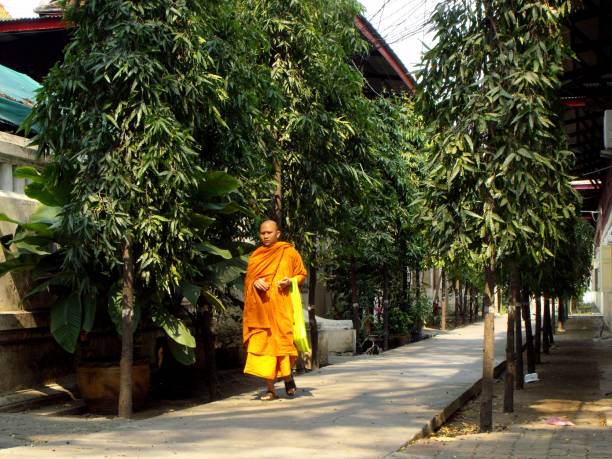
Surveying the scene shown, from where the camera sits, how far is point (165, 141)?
8195mm

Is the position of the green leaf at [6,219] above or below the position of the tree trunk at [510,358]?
above

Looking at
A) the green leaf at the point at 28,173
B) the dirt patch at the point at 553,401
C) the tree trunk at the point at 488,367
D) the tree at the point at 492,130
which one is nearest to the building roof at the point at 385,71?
the dirt patch at the point at 553,401

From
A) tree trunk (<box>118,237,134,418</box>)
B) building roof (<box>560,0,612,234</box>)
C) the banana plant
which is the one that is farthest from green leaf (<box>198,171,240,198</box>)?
building roof (<box>560,0,612,234</box>)

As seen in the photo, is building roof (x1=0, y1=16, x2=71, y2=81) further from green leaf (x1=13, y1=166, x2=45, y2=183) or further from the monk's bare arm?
the monk's bare arm

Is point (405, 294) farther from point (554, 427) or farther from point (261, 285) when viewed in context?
point (554, 427)

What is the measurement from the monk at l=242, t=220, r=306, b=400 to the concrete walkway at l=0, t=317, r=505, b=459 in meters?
0.38

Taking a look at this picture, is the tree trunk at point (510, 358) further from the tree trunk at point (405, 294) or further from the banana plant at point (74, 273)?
the tree trunk at point (405, 294)

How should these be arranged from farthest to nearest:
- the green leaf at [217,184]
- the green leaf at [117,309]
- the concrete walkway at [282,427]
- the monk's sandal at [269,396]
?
the green leaf at [217,184], the monk's sandal at [269,396], the green leaf at [117,309], the concrete walkway at [282,427]

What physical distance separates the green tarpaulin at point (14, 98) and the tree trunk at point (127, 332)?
288 cm

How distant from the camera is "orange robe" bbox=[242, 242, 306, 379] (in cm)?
928

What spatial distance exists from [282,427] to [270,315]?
2.25 metres

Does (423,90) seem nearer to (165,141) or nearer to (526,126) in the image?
(526,126)

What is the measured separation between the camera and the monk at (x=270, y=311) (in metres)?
9.27

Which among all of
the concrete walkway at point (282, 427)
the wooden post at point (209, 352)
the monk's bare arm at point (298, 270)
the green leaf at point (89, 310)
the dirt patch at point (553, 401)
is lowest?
the dirt patch at point (553, 401)
